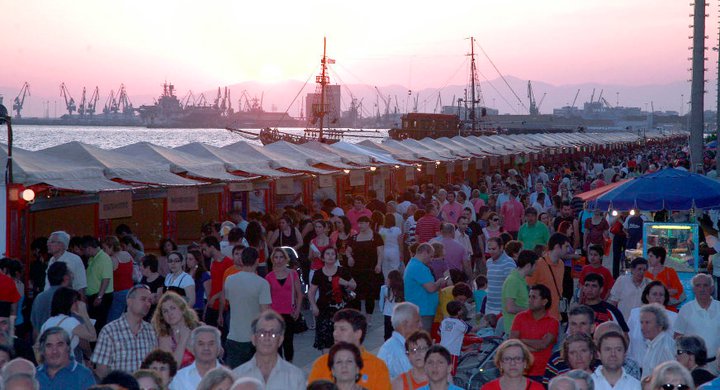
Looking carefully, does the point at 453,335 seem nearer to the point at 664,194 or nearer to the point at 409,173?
the point at 664,194

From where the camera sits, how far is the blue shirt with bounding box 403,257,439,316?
365 inches

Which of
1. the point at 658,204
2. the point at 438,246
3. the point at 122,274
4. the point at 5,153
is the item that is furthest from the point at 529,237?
the point at 5,153

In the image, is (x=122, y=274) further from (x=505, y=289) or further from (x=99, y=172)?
(x=505, y=289)

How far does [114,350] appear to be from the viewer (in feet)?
21.6

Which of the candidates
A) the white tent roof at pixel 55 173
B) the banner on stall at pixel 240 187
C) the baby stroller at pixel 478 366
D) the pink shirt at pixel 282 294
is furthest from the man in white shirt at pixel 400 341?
the banner on stall at pixel 240 187

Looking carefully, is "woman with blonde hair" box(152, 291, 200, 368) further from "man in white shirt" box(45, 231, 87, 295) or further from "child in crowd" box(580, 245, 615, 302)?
"child in crowd" box(580, 245, 615, 302)

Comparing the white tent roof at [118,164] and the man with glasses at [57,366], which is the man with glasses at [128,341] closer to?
the man with glasses at [57,366]

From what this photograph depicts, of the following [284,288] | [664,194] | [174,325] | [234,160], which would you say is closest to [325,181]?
[234,160]

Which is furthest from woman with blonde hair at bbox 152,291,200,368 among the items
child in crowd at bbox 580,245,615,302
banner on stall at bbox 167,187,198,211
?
banner on stall at bbox 167,187,198,211

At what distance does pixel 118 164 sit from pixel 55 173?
213cm

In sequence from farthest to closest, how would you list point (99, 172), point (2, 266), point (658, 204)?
point (99, 172) < point (658, 204) < point (2, 266)

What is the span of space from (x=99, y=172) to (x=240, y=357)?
626cm

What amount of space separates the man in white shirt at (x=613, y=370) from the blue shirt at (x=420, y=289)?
11.4 feet

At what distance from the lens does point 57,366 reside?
584cm
